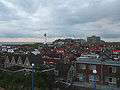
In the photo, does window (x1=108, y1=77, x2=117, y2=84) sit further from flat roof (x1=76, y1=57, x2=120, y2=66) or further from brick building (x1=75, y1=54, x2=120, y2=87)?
flat roof (x1=76, y1=57, x2=120, y2=66)

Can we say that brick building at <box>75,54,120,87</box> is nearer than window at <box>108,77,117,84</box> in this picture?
Yes

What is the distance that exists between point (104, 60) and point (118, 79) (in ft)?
11.3

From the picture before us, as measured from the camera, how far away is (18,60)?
4500 cm

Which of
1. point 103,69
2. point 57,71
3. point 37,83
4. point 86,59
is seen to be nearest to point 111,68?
point 103,69

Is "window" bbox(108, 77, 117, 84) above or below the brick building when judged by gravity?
below

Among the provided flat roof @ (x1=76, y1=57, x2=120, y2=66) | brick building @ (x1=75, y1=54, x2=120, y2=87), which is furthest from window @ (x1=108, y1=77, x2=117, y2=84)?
flat roof @ (x1=76, y1=57, x2=120, y2=66)

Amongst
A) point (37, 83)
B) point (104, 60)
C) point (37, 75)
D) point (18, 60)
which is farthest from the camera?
point (18, 60)

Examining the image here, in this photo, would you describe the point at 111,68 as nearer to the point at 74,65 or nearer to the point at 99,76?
the point at 99,76

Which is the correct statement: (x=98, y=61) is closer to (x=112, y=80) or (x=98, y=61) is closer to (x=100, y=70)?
(x=100, y=70)

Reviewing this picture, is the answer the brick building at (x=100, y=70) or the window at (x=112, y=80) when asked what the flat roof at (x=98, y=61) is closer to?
the brick building at (x=100, y=70)

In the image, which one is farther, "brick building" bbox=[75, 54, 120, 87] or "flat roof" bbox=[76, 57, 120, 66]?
"flat roof" bbox=[76, 57, 120, 66]

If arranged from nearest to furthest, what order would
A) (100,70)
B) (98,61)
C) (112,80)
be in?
(112,80)
(100,70)
(98,61)

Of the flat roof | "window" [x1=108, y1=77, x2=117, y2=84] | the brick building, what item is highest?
the flat roof

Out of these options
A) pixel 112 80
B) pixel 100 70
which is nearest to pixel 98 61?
pixel 100 70
